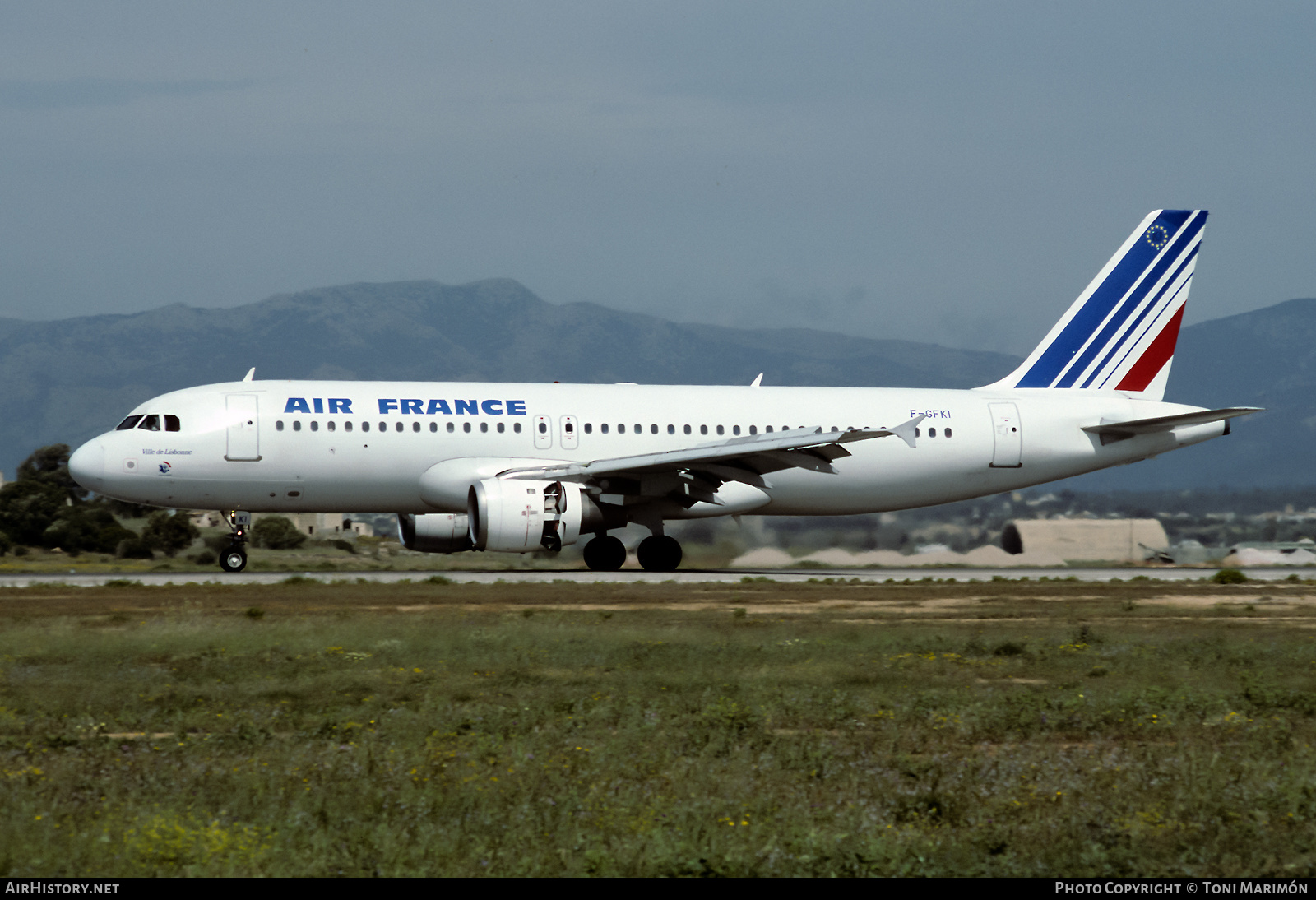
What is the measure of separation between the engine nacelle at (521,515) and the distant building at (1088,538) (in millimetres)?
17839

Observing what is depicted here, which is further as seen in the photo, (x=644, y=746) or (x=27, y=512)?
(x=27, y=512)

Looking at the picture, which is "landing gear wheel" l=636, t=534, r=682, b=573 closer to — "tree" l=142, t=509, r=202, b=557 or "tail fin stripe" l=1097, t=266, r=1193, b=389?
"tail fin stripe" l=1097, t=266, r=1193, b=389

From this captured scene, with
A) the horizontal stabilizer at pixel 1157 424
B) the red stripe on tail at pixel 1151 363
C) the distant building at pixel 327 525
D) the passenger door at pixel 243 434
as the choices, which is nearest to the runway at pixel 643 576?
the passenger door at pixel 243 434

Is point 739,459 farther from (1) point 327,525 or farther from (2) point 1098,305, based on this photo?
(1) point 327,525

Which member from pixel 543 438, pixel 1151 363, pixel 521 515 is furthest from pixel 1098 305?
pixel 521 515

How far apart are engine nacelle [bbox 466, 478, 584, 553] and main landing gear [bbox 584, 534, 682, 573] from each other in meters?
2.88

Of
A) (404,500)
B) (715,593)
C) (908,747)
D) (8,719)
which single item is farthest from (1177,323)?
(8,719)

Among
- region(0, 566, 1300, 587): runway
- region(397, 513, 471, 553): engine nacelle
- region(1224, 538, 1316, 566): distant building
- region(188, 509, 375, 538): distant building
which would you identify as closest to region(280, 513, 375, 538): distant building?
region(188, 509, 375, 538): distant building

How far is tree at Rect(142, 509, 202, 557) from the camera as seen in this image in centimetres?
4603

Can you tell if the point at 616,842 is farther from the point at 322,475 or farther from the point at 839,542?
the point at 839,542

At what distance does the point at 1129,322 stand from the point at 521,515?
55.7 feet

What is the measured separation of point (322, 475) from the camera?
28172mm

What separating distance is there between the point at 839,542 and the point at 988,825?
2765cm

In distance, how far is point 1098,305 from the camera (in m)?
34.9
